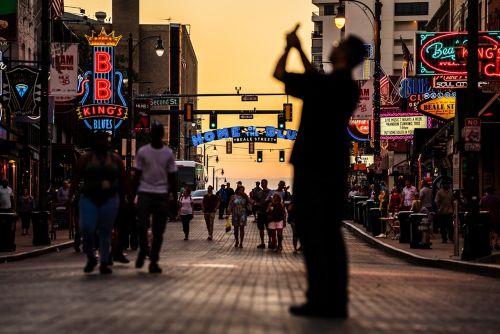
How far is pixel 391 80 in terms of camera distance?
57.4m

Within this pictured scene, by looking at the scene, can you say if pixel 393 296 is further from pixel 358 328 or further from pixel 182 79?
pixel 182 79

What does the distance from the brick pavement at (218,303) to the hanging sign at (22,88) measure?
2360 cm

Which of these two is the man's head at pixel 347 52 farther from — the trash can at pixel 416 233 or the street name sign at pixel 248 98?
the street name sign at pixel 248 98

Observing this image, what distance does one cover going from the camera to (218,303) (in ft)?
32.2

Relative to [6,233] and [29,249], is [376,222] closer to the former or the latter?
[29,249]

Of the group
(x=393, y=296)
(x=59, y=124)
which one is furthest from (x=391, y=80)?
(x=393, y=296)

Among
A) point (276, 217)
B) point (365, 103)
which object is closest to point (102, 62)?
point (365, 103)

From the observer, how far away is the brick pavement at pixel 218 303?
27.2 feet

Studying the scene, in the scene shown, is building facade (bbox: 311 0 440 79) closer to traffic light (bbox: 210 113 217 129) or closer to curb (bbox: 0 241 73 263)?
traffic light (bbox: 210 113 217 129)

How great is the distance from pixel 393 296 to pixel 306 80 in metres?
3.72

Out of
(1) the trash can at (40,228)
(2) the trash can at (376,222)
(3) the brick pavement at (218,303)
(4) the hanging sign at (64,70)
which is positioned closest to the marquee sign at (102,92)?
(4) the hanging sign at (64,70)

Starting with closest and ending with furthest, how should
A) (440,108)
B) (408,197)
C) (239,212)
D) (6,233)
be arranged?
(6,233) < (239,212) < (408,197) < (440,108)

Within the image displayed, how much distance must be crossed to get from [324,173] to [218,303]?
1.62 meters

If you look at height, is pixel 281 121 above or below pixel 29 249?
above
